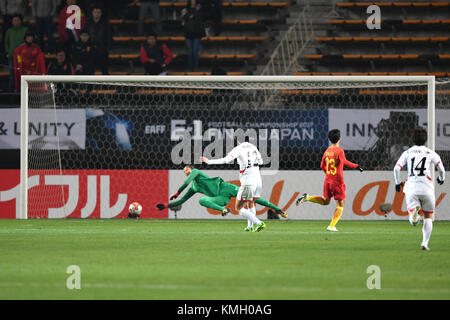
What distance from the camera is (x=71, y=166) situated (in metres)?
19.0

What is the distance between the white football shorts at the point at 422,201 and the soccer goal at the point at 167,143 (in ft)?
23.1

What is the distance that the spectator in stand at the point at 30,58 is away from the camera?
2136 centimetres

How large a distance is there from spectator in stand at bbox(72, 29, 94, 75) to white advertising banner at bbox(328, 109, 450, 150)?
6594mm

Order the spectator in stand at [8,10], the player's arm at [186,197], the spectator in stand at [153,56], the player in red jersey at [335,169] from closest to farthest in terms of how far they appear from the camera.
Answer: the player in red jersey at [335,169], the player's arm at [186,197], the spectator in stand at [153,56], the spectator in stand at [8,10]

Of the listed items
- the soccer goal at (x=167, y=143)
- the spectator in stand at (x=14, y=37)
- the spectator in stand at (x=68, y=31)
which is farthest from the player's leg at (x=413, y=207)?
the spectator in stand at (x=14, y=37)

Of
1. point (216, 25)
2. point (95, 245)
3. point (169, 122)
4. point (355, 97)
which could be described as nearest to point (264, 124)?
point (169, 122)

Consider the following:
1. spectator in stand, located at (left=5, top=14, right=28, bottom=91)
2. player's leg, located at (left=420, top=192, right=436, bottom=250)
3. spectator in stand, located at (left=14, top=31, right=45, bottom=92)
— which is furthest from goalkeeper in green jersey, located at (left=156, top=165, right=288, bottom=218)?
spectator in stand, located at (left=5, top=14, right=28, bottom=91)

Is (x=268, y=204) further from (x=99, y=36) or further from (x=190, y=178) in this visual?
(x=99, y=36)

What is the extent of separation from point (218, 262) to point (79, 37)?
14055mm

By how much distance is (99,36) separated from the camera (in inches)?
891

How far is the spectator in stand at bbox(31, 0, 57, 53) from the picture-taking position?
75.4 ft

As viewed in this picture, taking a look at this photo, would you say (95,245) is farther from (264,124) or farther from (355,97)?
(355,97)

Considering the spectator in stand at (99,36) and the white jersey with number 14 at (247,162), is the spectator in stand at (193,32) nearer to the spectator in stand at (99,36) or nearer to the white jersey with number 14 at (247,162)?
the spectator in stand at (99,36)

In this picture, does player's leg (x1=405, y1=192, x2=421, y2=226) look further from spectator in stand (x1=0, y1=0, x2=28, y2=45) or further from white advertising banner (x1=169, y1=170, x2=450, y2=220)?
spectator in stand (x1=0, y1=0, x2=28, y2=45)
